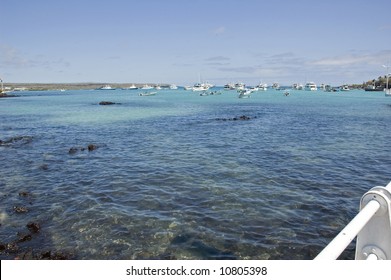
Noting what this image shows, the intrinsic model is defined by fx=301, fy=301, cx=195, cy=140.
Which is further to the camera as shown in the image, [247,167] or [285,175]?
[247,167]

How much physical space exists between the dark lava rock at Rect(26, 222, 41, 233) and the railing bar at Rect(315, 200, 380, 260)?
40.7ft

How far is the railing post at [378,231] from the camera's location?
321 cm

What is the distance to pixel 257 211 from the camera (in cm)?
1356

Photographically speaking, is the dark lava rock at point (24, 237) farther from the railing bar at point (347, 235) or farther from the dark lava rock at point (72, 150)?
the dark lava rock at point (72, 150)

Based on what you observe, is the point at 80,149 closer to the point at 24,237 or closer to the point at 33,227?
the point at 33,227

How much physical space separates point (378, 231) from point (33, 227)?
12.7 metres

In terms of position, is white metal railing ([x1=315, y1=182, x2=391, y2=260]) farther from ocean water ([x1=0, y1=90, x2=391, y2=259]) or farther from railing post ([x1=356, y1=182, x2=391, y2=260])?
ocean water ([x1=0, y1=90, x2=391, y2=259])

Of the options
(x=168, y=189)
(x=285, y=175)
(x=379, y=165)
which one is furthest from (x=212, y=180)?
(x=379, y=165)

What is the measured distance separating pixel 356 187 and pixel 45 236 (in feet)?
51.2

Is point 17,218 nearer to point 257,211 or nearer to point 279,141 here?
point 257,211

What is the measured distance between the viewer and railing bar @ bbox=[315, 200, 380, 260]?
8.41ft

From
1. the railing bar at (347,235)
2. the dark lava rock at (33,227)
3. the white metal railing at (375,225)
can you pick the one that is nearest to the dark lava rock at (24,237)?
the dark lava rock at (33,227)
